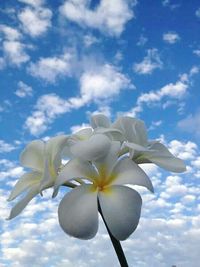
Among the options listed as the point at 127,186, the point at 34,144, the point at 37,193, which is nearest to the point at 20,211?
the point at 37,193

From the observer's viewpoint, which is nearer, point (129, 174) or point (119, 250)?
point (119, 250)

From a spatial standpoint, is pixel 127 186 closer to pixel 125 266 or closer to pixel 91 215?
pixel 91 215

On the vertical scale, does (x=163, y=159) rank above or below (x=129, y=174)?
above

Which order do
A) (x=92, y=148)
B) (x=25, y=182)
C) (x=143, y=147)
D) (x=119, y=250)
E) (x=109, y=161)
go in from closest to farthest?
(x=119, y=250), (x=92, y=148), (x=109, y=161), (x=143, y=147), (x=25, y=182)

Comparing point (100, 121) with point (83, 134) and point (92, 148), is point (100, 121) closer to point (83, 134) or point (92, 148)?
point (83, 134)

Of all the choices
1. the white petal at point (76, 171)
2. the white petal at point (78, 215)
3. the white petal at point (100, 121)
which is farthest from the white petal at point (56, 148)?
the white petal at point (100, 121)

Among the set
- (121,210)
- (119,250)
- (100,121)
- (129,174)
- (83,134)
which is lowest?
(119,250)

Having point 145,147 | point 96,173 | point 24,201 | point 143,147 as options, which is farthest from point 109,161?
point 24,201

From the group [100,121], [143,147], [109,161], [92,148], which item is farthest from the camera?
[100,121]

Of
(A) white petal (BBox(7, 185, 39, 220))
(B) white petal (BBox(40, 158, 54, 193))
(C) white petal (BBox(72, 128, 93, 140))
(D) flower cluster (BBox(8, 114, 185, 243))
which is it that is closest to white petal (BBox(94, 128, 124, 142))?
(D) flower cluster (BBox(8, 114, 185, 243))
